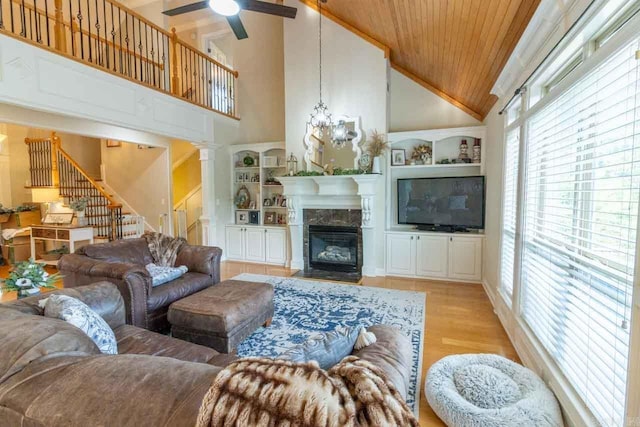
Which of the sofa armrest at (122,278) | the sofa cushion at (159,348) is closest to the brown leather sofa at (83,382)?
the sofa cushion at (159,348)

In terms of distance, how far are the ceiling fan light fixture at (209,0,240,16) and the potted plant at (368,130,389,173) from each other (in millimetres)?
2687

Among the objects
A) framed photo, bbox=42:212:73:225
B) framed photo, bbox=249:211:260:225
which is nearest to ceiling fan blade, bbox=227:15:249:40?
framed photo, bbox=249:211:260:225

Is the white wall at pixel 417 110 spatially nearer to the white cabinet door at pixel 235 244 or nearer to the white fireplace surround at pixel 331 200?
the white fireplace surround at pixel 331 200

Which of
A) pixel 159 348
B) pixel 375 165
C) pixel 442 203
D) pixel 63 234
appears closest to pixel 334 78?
pixel 375 165

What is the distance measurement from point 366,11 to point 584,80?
3.01 m

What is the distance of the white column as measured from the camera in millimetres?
5965

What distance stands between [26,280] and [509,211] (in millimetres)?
4278

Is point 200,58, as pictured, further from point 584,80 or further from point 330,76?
point 584,80

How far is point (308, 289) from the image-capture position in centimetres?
434

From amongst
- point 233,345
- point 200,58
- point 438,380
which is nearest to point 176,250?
point 233,345

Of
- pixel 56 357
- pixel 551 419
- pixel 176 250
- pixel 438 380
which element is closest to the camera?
pixel 56 357

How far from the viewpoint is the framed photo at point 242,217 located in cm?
645

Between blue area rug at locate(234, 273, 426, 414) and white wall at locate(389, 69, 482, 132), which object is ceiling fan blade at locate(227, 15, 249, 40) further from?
blue area rug at locate(234, 273, 426, 414)

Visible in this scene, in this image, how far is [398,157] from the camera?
5070 millimetres
